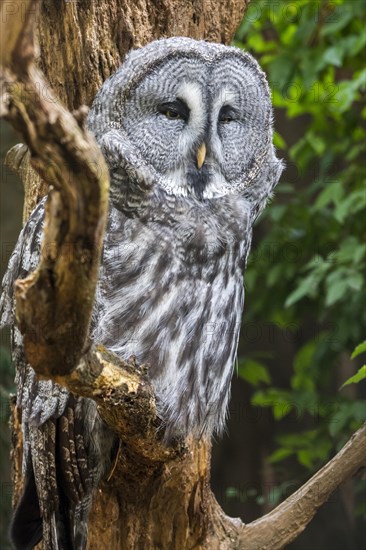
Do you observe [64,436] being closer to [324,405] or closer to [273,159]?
[273,159]

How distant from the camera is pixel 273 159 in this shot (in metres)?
2.74

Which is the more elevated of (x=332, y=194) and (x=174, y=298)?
(x=174, y=298)

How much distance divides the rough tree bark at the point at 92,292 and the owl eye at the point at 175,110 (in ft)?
0.92

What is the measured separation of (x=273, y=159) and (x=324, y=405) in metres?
2.05

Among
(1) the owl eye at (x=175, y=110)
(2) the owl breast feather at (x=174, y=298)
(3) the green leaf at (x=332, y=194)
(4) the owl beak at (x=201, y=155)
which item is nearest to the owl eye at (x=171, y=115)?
(1) the owl eye at (x=175, y=110)

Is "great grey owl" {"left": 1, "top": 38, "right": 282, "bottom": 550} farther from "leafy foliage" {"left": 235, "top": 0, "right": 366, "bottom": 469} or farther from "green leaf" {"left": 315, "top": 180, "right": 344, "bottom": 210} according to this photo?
"green leaf" {"left": 315, "top": 180, "right": 344, "bottom": 210}

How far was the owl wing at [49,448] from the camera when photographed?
7.73 feet

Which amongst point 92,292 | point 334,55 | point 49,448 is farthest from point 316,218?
point 92,292

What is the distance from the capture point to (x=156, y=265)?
2.41 meters

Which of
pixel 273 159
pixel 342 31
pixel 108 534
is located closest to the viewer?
pixel 108 534

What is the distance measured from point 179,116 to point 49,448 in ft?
3.31

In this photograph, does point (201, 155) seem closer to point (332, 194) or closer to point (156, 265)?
point (156, 265)

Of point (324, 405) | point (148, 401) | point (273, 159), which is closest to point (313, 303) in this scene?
point (324, 405)

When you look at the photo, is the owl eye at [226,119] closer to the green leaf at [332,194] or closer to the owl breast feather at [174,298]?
the owl breast feather at [174,298]
